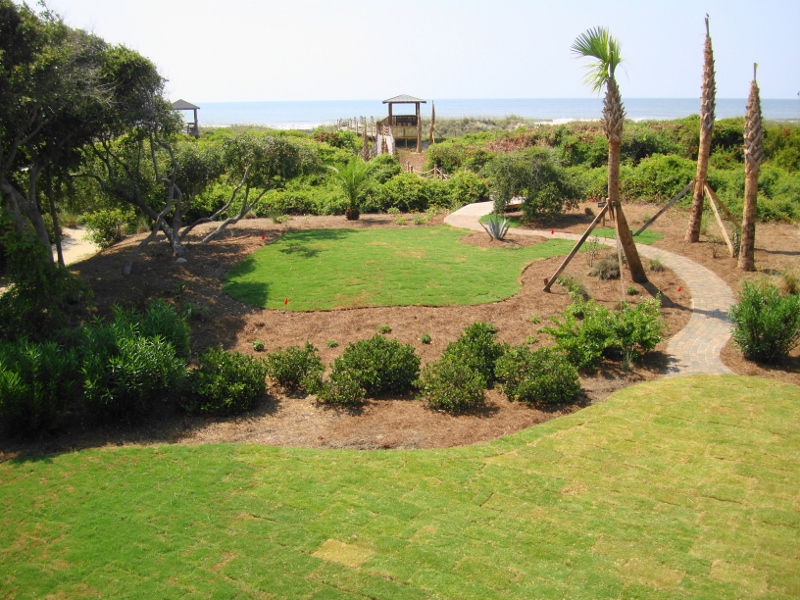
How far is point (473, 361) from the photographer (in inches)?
347

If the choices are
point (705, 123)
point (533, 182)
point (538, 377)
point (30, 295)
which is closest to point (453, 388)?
point (538, 377)

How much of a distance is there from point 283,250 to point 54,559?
12.0 metres

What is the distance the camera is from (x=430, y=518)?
5.54 metres

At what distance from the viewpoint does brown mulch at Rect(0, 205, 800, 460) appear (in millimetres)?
7340

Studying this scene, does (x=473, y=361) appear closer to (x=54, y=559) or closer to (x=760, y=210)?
(x=54, y=559)

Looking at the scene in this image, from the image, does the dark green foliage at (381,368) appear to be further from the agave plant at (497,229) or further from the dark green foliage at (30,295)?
the agave plant at (497,229)

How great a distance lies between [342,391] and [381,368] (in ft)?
2.22

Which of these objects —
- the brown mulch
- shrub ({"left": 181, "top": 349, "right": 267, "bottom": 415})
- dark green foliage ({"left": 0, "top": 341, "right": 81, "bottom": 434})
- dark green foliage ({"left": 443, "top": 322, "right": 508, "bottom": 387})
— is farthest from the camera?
dark green foliage ({"left": 443, "top": 322, "right": 508, "bottom": 387})

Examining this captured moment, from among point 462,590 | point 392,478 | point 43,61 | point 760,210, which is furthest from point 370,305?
point 760,210

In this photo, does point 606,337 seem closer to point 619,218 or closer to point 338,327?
point 619,218

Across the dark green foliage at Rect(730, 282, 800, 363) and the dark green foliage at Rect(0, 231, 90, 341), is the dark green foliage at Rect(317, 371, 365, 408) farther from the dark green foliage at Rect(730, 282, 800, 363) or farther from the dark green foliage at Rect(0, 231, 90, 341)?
the dark green foliage at Rect(730, 282, 800, 363)

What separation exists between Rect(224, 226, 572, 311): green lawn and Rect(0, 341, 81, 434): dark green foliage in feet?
17.3

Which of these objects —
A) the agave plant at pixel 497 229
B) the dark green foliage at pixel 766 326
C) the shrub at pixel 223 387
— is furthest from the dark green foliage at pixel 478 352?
the agave plant at pixel 497 229

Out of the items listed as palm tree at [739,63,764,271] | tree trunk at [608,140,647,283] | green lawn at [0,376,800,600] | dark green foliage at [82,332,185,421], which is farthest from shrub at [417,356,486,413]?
palm tree at [739,63,764,271]
